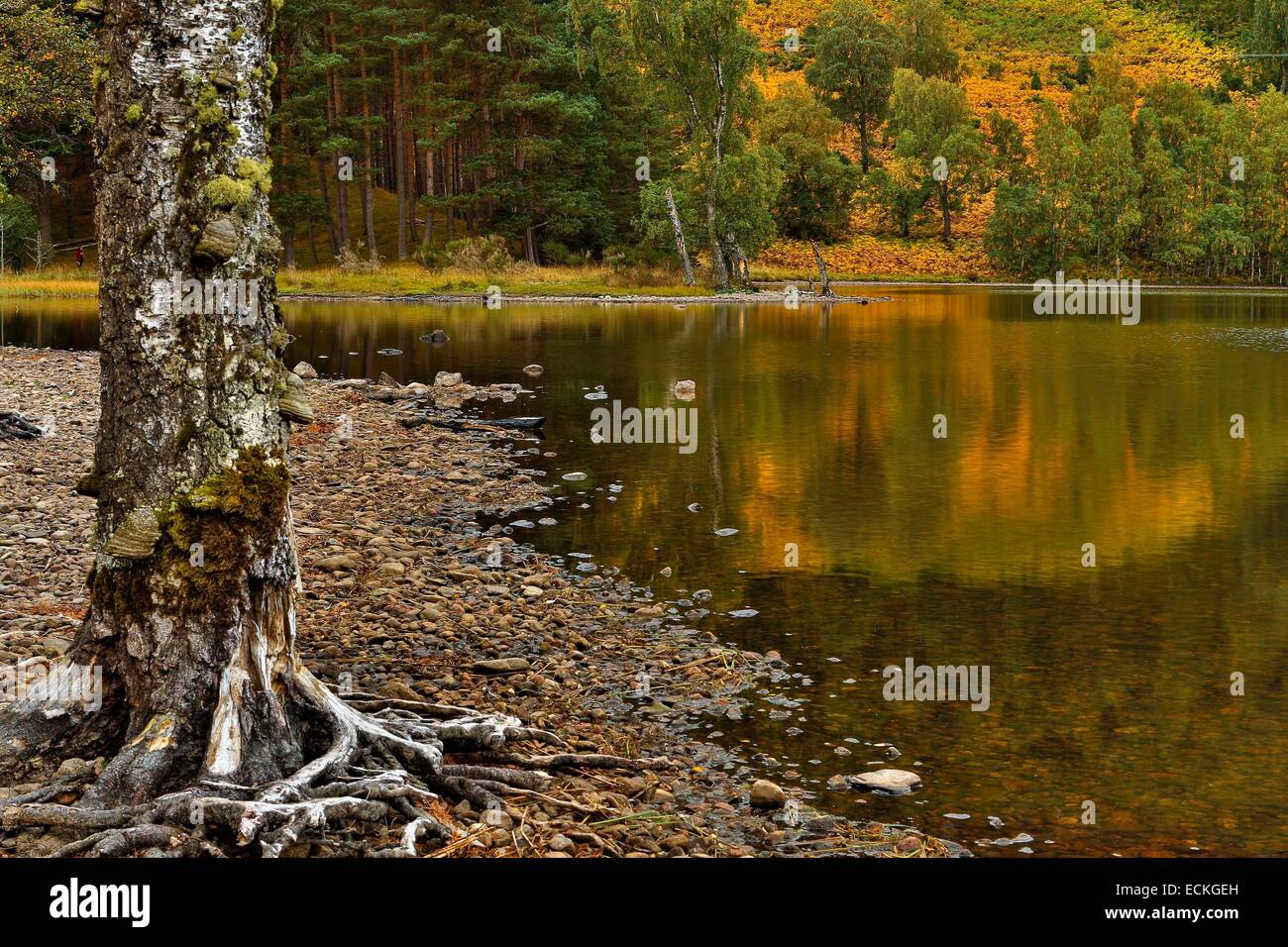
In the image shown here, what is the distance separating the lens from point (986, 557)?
1570 cm

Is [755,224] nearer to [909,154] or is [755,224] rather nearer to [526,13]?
[526,13]

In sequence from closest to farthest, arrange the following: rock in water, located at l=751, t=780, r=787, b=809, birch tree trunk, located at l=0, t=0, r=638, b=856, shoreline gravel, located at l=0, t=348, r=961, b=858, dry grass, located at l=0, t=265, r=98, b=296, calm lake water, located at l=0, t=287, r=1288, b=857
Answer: birch tree trunk, located at l=0, t=0, r=638, b=856 < shoreline gravel, located at l=0, t=348, r=961, b=858 < rock in water, located at l=751, t=780, r=787, b=809 < calm lake water, located at l=0, t=287, r=1288, b=857 < dry grass, located at l=0, t=265, r=98, b=296

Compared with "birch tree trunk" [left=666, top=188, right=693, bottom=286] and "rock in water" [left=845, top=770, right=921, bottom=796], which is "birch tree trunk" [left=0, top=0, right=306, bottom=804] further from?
"birch tree trunk" [left=666, top=188, right=693, bottom=286]

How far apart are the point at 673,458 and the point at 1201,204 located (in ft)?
316

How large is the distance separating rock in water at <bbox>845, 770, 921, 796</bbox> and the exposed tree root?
4.62 feet

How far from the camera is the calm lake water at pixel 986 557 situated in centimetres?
908

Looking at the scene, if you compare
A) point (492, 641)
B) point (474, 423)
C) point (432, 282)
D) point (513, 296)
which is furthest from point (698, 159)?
point (492, 641)

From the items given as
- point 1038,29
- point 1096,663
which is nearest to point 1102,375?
point 1096,663

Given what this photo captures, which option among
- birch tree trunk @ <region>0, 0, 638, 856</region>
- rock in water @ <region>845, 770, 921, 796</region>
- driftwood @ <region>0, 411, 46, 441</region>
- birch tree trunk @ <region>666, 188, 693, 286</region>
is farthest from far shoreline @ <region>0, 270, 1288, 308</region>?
rock in water @ <region>845, 770, 921, 796</region>

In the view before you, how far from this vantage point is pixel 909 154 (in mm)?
115250

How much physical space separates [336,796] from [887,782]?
11.5ft

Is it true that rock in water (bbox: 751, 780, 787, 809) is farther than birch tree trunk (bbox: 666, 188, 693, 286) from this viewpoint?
No

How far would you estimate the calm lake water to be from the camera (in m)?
9.08

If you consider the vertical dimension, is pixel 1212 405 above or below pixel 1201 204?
below
